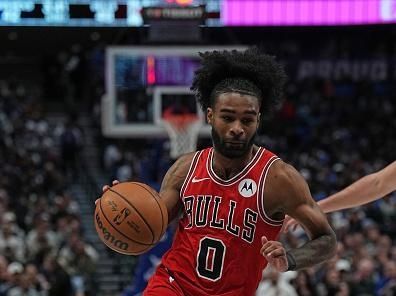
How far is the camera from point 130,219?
4445mm

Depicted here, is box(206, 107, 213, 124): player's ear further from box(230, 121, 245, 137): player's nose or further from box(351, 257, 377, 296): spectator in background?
box(351, 257, 377, 296): spectator in background

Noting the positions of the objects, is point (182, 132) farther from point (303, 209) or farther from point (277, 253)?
point (277, 253)

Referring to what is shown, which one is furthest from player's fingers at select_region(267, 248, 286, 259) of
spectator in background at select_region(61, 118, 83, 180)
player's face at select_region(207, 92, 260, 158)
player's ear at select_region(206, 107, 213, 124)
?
spectator in background at select_region(61, 118, 83, 180)

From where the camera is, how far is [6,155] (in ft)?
57.5

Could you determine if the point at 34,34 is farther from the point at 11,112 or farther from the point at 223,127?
the point at 223,127

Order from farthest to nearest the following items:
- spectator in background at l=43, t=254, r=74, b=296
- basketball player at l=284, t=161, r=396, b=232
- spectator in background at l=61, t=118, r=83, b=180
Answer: spectator in background at l=61, t=118, r=83, b=180
spectator in background at l=43, t=254, r=74, b=296
basketball player at l=284, t=161, r=396, b=232

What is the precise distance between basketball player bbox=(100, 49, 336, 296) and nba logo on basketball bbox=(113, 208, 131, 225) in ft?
0.93

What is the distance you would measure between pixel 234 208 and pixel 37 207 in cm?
1055

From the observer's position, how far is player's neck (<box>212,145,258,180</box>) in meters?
4.57

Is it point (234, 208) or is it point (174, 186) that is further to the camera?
point (174, 186)

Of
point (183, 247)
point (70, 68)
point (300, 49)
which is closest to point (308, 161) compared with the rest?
point (300, 49)

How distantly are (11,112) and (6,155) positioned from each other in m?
2.52

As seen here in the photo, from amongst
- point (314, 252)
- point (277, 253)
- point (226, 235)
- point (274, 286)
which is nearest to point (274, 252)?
point (277, 253)

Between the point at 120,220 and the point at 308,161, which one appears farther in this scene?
the point at 308,161
